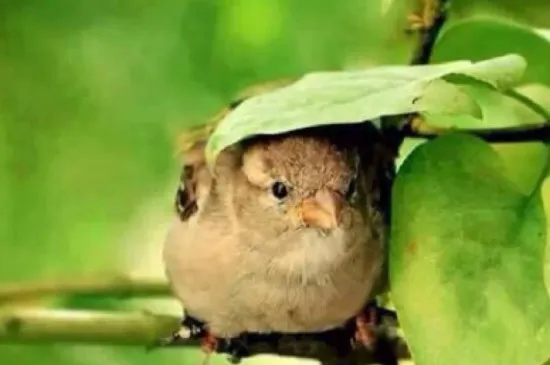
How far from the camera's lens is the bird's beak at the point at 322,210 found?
645 mm

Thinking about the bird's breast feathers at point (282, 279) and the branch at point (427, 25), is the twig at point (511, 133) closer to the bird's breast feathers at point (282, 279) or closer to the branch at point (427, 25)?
the branch at point (427, 25)

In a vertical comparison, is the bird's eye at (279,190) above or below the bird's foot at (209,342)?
above

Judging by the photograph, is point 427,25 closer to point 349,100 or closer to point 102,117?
point 349,100

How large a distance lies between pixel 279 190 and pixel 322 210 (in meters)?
0.04

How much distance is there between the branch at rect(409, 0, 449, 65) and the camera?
1.75ft

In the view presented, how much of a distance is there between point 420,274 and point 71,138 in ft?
2.03

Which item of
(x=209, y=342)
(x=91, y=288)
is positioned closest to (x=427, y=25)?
(x=209, y=342)

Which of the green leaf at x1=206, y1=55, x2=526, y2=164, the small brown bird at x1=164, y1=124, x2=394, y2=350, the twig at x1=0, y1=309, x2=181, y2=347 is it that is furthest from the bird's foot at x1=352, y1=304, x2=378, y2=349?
the green leaf at x1=206, y1=55, x2=526, y2=164

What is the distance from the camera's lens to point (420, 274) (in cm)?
48

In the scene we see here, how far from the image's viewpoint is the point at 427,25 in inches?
21.1

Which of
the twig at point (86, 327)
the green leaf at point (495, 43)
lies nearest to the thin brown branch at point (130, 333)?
the twig at point (86, 327)

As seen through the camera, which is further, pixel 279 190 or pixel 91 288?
pixel 91 288

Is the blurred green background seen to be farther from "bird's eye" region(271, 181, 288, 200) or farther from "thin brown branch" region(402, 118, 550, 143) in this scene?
"thin brown branch" region(402, 118, 550, 143)

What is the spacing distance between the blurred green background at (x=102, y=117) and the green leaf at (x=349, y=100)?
569 millimetres
